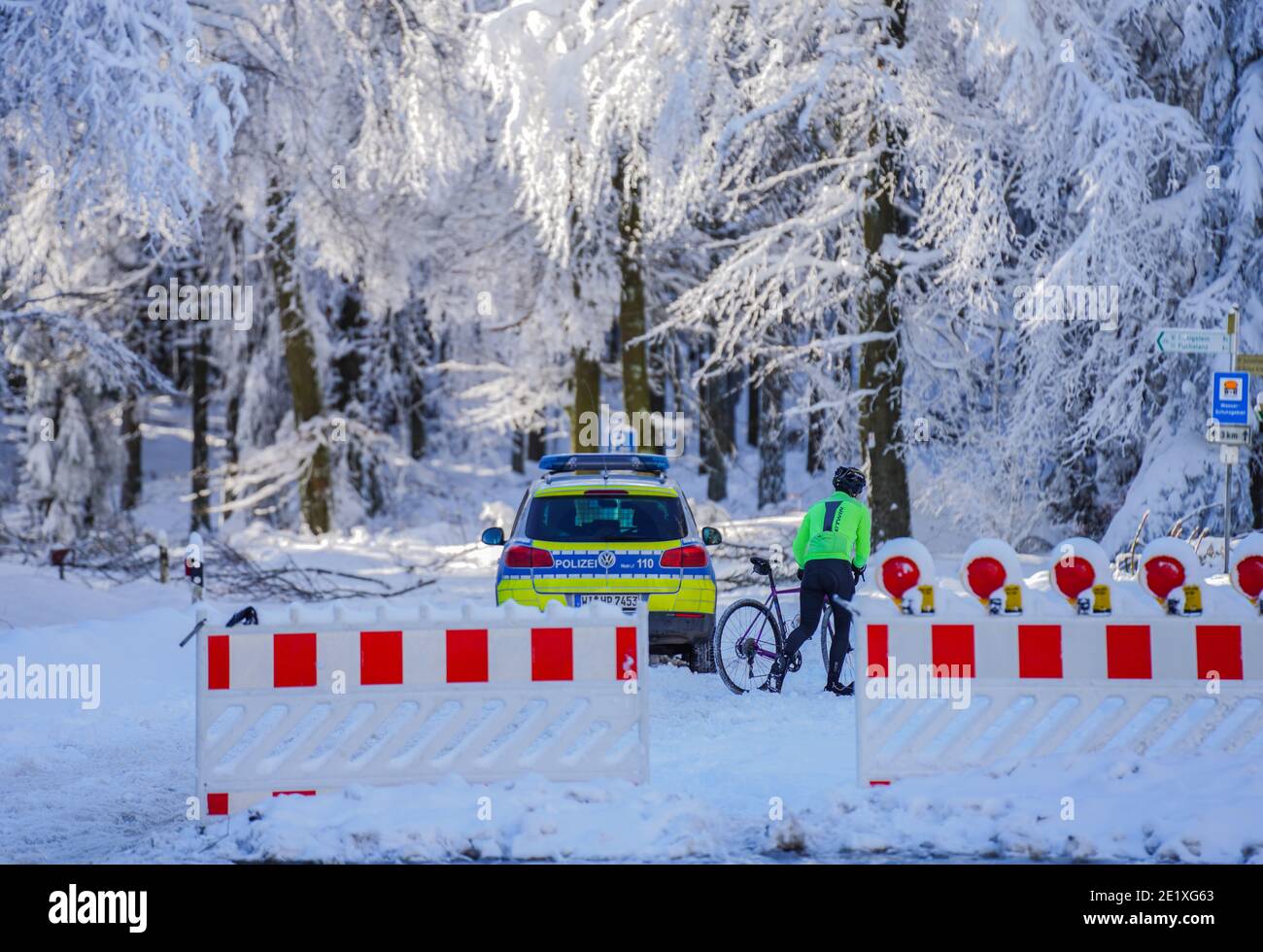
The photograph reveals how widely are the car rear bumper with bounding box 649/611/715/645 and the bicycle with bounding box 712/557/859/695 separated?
0.51 ft

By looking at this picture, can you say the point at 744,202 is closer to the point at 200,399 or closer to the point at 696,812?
the point at 696,812

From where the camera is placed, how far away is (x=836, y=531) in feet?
38.7

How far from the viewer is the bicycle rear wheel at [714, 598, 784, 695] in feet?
40.2

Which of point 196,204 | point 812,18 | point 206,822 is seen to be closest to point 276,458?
point 812,18

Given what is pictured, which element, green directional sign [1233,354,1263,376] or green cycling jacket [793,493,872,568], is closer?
green cycling jacket [793,493,872,568]

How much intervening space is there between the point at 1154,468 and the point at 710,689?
8.63 meters

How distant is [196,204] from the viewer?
14.2 m

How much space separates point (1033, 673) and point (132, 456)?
46453mm

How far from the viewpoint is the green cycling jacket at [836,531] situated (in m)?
11.8

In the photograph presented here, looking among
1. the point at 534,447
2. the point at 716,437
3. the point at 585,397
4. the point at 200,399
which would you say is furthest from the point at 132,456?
the point at 585,397

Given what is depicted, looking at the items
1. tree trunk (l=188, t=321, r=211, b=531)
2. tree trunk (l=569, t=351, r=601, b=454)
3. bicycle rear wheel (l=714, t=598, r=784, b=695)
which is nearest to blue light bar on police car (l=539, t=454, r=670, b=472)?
bicycle rear wheel (l=714, t=598, r=784, b=695)

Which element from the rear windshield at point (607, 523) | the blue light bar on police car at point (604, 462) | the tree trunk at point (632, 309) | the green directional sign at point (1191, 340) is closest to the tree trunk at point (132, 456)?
the tree trunk at point (632, 309)

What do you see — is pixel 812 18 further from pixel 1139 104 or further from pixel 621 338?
pixel 621 338

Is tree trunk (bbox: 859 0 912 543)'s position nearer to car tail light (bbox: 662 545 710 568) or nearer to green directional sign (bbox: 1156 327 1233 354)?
green directional sign (bbox: 1156 327 1233 354)
